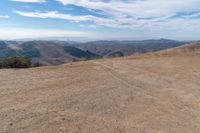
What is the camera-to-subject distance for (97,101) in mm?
11477

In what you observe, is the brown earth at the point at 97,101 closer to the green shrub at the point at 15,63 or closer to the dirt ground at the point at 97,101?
the dirt ground at the point at 97,101

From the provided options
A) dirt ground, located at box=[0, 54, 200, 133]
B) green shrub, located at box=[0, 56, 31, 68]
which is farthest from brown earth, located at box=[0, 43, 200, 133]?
green shrub, located at box=[0, 56, 31, 68]

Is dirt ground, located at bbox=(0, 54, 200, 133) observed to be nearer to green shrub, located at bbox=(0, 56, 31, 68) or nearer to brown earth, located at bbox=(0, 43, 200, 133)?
brown earth, located at bbox=(0, 43, 200, 133)

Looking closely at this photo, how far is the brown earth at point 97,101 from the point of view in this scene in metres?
8.88

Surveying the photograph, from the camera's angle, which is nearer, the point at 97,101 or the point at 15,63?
the point at 97,101

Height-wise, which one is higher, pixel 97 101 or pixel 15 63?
pixel 97 101

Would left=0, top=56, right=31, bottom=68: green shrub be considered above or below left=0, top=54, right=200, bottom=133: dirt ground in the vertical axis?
below

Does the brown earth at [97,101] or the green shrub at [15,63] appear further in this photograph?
the green shrub at [15,63]

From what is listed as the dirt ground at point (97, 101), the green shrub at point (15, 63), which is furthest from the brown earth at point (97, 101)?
the green shrub at point (15, 63)

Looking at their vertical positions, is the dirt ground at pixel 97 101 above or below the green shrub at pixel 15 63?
above

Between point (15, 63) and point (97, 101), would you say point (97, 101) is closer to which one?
point (97, 101)

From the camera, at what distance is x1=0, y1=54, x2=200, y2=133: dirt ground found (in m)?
8.88

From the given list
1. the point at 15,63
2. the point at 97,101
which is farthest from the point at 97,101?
the point at 15,63

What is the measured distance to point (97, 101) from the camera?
11477 millimetres
